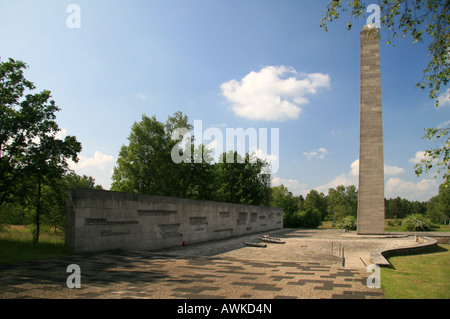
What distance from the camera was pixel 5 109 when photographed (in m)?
15.3

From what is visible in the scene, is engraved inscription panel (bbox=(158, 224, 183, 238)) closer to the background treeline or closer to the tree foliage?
the background treeline

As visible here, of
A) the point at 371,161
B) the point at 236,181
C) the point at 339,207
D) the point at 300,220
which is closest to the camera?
the point at 371,161

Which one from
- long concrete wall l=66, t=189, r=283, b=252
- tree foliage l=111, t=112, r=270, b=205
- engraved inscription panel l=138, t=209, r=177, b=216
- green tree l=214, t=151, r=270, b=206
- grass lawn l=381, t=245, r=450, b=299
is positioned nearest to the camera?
grass lawn l=381, t=245, r=450, b=299

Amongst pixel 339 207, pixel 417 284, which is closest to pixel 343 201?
pixel 339 207

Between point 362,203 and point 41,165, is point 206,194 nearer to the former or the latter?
point 362,203

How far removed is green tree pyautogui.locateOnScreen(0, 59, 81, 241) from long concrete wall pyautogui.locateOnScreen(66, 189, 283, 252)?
5669 mm

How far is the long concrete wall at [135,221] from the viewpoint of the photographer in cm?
1108

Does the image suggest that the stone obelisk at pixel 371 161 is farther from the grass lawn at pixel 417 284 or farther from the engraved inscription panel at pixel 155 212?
the engraved inscription panel at pixel 155 212

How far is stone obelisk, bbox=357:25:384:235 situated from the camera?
1022 inches

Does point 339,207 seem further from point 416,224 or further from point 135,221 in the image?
point 135,221

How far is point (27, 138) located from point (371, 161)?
84.6 feet


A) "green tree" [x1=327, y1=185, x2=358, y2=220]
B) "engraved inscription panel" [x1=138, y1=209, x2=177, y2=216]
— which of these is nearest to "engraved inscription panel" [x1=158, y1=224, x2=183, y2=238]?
"engraved inscription panel" [x1=138, y1=209, x2=177, y2=216]

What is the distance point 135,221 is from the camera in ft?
46.0
